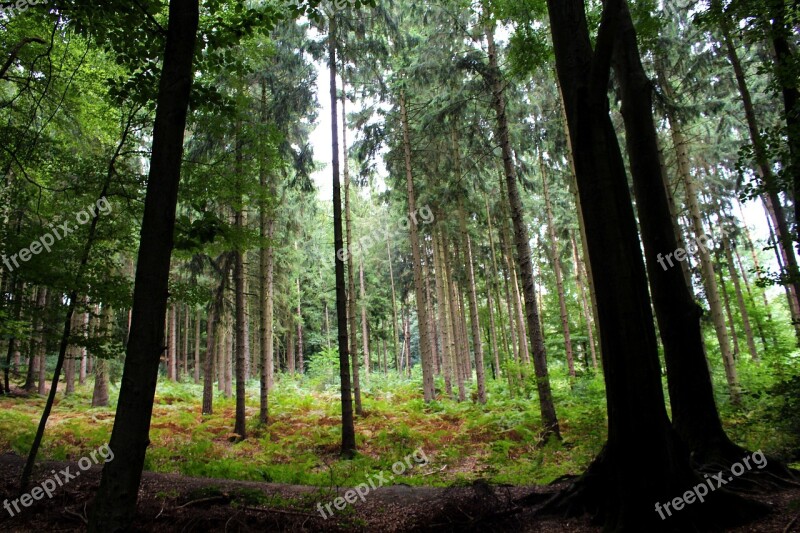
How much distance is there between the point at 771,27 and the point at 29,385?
24824 mm

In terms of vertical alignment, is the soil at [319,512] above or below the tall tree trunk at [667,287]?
below

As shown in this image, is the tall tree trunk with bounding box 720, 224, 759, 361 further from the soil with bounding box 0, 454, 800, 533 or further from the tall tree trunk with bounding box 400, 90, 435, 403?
the soil with bounding box 0, 454, 800, 533

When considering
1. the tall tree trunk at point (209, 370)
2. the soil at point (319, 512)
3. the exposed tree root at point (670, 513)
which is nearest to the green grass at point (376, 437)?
the tall tree trunk at point (209, 370)

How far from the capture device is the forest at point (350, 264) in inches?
152

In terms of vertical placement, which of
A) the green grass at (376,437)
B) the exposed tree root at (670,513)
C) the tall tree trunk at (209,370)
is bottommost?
the green grass at (376,437)

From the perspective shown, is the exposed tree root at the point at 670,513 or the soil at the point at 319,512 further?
the soil at the point at 319,512

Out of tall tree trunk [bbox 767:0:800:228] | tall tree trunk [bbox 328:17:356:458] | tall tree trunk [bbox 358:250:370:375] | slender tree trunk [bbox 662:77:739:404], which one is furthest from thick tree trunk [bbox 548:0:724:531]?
tall tree trunk [bbox 358:250:370:375]

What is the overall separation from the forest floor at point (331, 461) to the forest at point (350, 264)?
2.8 inches

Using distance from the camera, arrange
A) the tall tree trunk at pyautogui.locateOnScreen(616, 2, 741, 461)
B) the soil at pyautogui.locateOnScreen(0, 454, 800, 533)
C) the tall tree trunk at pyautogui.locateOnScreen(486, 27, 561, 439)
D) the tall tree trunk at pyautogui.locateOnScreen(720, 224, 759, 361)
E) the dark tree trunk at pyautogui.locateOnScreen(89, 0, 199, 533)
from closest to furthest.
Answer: the dark tree trunk at pyautogui.locateOnScreen(89, 0, 199, 533) < the soil at pyautogui.locateOnScreen(0, 454, 800, 533) < the tall tree trunk at pyautogui.locateOnScreen(616, 2, 741, 461) < the tall tree trunk at pyautogui.locateOnScreen(486, 27, 561, 439) < the tall tree trunk at pyautogui.locateOnScreen(720, 224, 759, 361)

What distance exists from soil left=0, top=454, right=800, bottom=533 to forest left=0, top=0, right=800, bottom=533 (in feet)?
0.14

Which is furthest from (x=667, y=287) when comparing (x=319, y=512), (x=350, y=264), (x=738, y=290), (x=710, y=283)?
(x=738, y=290)

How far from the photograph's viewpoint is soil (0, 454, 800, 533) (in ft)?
14.1

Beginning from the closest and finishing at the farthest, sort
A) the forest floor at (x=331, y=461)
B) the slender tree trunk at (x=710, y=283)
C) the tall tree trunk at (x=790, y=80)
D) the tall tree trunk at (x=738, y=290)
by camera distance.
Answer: the forest floor at (x=331, y=461) < the tall tree trunk at (x=790, y=80) < the slender tree trunk at (x=710, y=283) < the tall tree trunk at (x=738, y=290)

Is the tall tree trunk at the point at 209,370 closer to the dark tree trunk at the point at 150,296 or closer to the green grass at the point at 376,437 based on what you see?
the green grass at the point at 376,437
